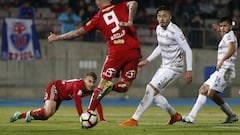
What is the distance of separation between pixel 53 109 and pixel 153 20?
18.6 metres

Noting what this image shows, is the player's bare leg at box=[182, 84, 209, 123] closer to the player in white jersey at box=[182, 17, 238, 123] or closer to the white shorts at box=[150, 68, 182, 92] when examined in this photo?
the player in white jersey at box=[182, 17, 238, 123]

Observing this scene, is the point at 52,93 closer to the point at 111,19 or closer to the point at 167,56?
the point at 111,19

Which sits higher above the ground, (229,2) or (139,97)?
(229,2)

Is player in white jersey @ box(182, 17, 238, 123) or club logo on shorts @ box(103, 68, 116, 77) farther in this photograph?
player in white jersey @ box(182, 17, 238, 123)

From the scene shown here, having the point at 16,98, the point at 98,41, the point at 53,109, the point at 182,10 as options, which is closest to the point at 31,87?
the point at 16,98

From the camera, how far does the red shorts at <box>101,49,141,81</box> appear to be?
17.5 meters

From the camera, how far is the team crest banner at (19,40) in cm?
3312

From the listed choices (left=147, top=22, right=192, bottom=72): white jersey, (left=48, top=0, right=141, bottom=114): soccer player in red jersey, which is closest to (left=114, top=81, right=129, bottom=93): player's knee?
(left=48, top=0, right=141, bottom=114): soccer player in red jersey

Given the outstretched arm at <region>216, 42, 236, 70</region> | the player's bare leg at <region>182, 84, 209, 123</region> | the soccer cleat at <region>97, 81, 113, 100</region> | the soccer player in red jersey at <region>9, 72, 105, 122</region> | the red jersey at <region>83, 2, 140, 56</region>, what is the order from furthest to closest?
the outstretched arm at <region>216, 42, 236, 70</region> → the player's bare leg at <region>182, 84, 209, 123</region> → the soccer player in red jersey at <region>9, 72, 105, 122</region> → the red jersey at <region>83, 2, 140, 56</region> → the soccer cleat at <region>97, 81, 113, 100</region>

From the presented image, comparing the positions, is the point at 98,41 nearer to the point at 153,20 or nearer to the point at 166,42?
the point at 153,20

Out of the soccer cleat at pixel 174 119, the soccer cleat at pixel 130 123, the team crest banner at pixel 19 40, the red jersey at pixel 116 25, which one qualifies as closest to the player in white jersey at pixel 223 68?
the soccer cleat at pixel 174 119

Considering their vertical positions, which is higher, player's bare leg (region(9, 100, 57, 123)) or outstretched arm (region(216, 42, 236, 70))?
outstretched arm (region(216, 42, 236, 70))

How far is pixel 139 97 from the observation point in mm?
35469

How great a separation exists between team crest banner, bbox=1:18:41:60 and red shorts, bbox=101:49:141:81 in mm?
15980
